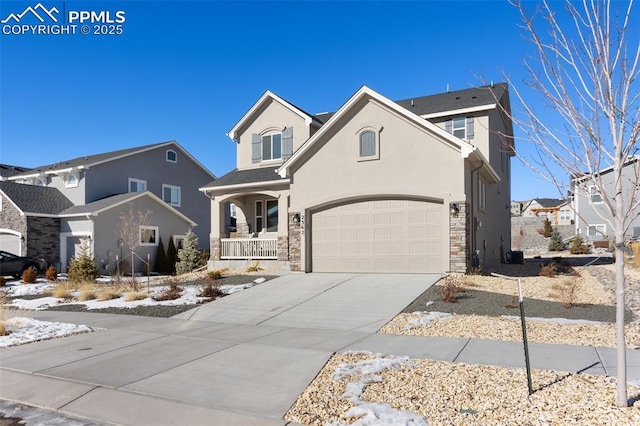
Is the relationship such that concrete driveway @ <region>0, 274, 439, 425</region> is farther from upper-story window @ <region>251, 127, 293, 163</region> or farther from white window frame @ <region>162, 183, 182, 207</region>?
white window frame @ <region>162, 183, 182, 207</region>

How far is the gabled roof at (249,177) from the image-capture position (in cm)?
2038

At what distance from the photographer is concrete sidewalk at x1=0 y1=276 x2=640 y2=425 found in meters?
5.49

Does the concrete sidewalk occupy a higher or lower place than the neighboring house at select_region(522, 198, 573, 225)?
lower

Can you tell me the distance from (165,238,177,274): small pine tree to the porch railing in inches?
315

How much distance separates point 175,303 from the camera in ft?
43.1

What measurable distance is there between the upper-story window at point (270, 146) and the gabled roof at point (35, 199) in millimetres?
12723

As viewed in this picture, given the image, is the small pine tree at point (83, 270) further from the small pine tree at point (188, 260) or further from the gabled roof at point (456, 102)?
the gabled roof at point (456, 102)

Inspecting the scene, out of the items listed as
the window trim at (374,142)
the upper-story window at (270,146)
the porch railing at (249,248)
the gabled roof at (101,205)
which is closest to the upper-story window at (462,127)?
the window trim at (374,142)

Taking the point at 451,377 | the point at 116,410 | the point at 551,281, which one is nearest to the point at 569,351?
the point at 451,377

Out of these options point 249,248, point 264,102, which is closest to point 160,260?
point 249,248

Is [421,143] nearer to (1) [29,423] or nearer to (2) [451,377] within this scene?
(2) [451,377]

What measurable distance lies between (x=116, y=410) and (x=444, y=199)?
12107 mm

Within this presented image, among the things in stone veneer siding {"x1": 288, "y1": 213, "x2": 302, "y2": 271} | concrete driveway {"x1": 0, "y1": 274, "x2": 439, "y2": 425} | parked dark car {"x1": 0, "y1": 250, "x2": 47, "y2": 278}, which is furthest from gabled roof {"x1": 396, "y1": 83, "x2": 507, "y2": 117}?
parked dark car {"x1": 0, "y1": 250, "x2": 47, "y2": 278}

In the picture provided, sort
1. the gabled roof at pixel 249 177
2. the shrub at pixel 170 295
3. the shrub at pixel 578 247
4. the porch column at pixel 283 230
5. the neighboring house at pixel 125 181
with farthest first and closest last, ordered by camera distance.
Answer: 1. the shrub at pixel 578 247
2. the neighboring house at pixel 125 181
3. the gabled roof at pixel 249 177
4. the porch column at pixel 283 230
5. the shrub at pixel 170 295
